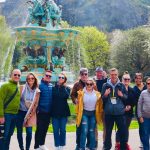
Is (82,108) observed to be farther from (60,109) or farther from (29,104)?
(29,104)

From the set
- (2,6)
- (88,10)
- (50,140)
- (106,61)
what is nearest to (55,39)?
(50,140)

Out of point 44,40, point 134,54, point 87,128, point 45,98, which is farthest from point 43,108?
point 134,54

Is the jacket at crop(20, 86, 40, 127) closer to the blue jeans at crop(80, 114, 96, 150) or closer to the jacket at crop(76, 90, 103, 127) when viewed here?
the jacket at crop(76, 90, 103, 127)

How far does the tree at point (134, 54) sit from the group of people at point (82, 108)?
165 ft

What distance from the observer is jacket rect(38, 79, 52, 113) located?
411 inches

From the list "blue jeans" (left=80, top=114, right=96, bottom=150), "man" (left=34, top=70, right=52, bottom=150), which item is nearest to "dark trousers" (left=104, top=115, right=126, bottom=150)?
"blue jeans" (left=80, top=114, right=96, bottom=150)

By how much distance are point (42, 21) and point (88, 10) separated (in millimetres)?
97071

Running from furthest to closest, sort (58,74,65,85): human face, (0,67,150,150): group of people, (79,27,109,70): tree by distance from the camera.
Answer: (79,27,109,70): tree → (58,74,65,85): human face → (0,67,150,150): group of people

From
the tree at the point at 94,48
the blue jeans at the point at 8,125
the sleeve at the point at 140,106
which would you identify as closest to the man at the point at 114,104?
the sleeve at the point at 140,106

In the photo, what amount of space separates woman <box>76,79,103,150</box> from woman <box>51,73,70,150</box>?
0.38m

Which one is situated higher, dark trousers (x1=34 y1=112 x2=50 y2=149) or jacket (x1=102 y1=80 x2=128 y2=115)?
jacket (x1=102 y1=80 x2=128 y2=115)

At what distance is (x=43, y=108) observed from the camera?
34.3 ft

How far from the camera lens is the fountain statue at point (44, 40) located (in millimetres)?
29500

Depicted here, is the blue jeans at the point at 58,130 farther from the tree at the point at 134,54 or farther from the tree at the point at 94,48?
the tree at the point at 94,48
